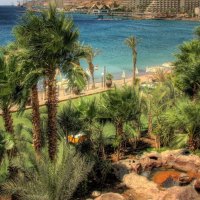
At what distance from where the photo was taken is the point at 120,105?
15.5 meters

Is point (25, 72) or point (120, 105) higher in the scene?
point (25, 72)

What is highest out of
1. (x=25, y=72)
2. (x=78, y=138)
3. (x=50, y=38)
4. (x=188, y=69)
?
(x=50, y=38)

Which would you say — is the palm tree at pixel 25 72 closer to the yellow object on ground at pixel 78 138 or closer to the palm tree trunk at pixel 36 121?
the palm tree trunk at pixel 36 121

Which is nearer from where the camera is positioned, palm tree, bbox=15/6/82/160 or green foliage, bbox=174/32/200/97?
palm tree, bbox=15/6/82/160

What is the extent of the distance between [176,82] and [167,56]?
3792 cm

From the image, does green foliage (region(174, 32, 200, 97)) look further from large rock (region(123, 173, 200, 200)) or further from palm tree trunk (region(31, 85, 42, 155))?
palm tree trunk (region(31, 85, 42, 155))

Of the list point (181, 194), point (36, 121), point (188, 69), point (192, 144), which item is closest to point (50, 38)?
point (36, 121)

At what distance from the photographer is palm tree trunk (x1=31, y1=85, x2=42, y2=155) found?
13.8 metres

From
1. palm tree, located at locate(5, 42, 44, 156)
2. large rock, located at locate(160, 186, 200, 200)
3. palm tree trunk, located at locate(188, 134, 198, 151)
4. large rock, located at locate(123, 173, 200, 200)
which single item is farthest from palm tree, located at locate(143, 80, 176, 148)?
palm tree, located at locate(5, 42, 44, 156)

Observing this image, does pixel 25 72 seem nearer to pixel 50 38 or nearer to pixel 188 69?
pixel 50 38

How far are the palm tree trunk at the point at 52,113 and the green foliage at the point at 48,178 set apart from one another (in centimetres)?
147

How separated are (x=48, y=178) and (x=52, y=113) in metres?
3.04

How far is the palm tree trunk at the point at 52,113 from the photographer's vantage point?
44.0ft

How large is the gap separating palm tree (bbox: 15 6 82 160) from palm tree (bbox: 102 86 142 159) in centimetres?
297
